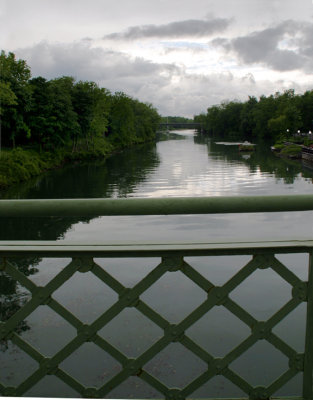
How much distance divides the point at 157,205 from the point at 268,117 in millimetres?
117712

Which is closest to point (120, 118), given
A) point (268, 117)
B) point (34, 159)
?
point (268, 117)

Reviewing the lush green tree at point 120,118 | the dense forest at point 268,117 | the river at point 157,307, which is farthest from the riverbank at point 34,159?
the dense forest at point 268,117

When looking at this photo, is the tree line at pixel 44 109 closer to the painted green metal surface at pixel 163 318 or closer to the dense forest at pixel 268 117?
the painted green metal surface at pixel 163 318

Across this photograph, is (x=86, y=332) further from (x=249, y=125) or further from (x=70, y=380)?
(x=249, y=125)

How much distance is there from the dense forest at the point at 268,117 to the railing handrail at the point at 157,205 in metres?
91.5

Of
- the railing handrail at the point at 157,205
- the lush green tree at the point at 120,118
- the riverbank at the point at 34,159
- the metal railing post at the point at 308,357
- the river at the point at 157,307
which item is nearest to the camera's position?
the railing handrail at the point at 157,205

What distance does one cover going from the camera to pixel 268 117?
4469 inches

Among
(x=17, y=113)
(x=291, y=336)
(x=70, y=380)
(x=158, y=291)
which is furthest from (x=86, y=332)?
(x=17, y=113)

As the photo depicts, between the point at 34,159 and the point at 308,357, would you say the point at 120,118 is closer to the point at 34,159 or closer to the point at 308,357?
the point at 34,159

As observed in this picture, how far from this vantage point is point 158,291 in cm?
1045

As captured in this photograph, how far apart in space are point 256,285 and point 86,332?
8889 mm

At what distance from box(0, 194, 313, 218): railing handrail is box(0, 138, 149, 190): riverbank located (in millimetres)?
35117

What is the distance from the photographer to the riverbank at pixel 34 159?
127ft

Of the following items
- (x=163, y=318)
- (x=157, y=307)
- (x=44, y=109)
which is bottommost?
(x=157, y=307)
